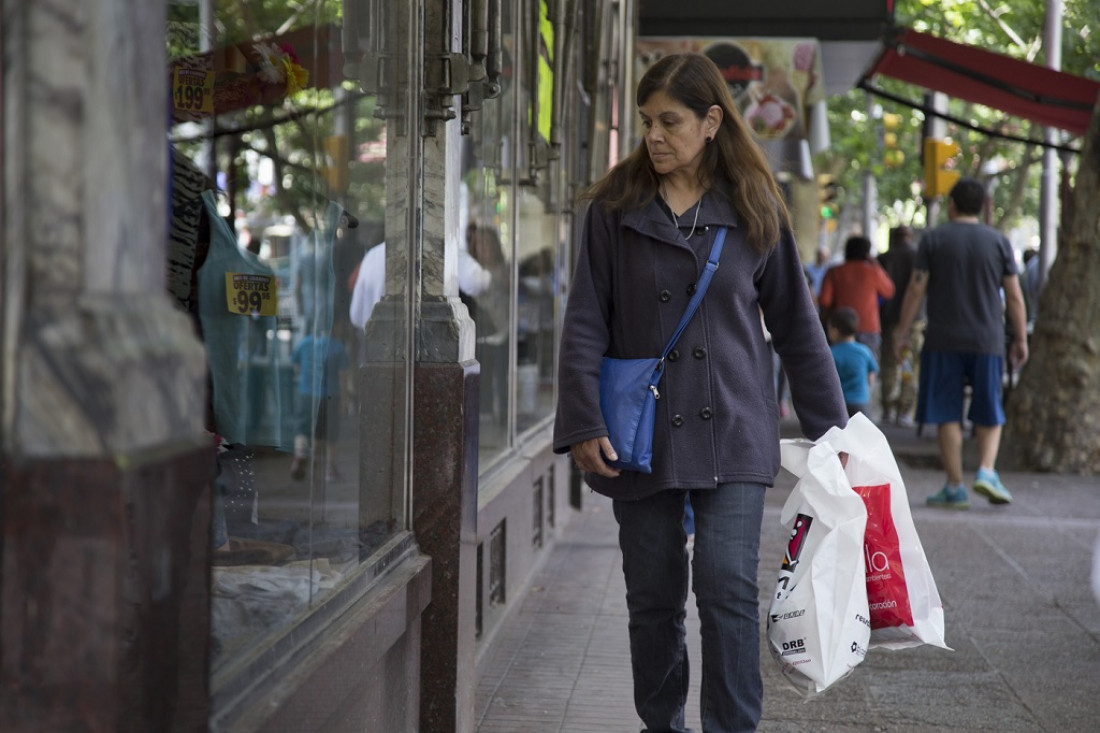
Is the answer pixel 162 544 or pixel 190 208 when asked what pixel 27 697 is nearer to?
pixel 162 544

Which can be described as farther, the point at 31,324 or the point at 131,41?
the point at 131,41

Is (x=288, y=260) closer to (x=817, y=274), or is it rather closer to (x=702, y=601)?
(x=702, y=601)

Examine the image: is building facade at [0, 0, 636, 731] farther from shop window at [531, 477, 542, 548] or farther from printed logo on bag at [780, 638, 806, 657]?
printed logo on bag at [780, 638, 806, 657]

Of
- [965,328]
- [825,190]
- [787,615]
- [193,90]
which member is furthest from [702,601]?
[825,190]

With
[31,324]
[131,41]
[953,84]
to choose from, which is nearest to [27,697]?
[31,324]

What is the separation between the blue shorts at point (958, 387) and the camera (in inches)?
353

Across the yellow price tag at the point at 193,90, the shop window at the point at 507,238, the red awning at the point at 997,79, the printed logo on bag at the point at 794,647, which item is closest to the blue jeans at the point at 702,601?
the printed logo on bag at the point at 794,647

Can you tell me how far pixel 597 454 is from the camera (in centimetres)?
364

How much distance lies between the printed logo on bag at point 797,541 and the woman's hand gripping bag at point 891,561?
155 mm

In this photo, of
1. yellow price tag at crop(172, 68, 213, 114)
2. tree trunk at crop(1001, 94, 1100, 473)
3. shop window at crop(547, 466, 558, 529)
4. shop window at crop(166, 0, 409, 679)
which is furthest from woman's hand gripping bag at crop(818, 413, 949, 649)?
tree trunk at crop(1001, 94, 1100, 473)

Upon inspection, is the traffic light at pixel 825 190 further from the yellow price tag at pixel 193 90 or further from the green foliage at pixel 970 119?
the yellow price tag at pixel 193 90

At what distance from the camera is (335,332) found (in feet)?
12.8

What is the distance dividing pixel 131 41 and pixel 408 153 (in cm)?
234

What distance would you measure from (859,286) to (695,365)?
376 inches
